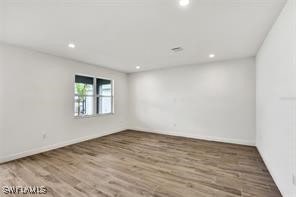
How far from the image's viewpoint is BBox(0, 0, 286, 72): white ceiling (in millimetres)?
1806

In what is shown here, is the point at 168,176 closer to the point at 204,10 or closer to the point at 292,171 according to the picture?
the point at 292,171

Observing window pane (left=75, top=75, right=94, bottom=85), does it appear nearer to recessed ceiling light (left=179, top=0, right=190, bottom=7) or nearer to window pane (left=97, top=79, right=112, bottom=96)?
window pane (left=97, top=79, right=112, bottom=96)

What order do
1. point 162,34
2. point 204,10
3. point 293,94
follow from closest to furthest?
point 293,94 < point 204,10 < point 162,34

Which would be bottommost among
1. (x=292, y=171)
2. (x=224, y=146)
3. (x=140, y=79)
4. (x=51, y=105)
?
(x=224, y=146)

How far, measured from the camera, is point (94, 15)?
6.61ft

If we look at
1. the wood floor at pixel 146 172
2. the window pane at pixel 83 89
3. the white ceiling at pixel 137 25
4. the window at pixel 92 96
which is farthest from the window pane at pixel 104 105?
the white ceiling at pixel 137 25

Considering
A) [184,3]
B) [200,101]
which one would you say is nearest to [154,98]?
[200,101]

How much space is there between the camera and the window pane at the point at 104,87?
5.20 metres

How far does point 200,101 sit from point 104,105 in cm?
345

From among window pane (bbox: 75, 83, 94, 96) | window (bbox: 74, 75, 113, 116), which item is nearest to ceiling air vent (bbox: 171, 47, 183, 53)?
window (bbox: 74, 75, 113, 116)

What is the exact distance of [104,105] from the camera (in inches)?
212

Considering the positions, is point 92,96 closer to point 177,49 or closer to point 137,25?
point 177,49

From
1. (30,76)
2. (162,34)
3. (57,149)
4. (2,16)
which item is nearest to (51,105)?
(30,76)

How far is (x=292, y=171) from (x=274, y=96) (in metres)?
1.07
